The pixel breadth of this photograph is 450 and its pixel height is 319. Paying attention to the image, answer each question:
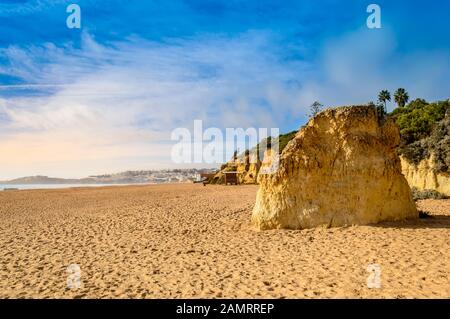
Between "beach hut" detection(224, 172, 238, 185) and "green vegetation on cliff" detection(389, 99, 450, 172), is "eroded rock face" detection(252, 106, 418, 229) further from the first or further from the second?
"beach hut" detection(224, 172, 238, 185)

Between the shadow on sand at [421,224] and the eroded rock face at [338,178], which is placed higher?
the eroded rock face at [338,178]

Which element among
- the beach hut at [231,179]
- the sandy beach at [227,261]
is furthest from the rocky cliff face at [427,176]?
the beach hut at [231,179]

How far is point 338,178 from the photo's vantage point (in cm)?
1052

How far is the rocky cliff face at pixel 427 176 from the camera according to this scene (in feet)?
61.0

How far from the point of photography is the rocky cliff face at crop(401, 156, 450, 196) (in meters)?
18.6

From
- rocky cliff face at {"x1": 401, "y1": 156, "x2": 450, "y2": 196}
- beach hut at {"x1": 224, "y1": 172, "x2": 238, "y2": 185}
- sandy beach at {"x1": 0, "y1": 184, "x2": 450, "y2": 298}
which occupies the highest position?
rocky cliff face at {"x1": 401, "y1": 156, "x2": 450, "y2": 196}

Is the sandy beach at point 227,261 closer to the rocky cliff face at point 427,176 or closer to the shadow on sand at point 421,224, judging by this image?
the shadow on sand at point 421,224

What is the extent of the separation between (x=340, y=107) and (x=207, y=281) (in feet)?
23.7

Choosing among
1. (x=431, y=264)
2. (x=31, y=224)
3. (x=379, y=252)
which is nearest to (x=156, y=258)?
(x=379, y=252)

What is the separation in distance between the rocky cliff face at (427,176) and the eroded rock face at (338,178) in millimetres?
9244

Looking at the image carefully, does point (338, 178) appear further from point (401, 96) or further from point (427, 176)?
point (401, 96)

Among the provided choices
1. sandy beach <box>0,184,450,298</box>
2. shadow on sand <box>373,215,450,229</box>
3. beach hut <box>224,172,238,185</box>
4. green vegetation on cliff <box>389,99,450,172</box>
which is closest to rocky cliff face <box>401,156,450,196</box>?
green vegetation on cliff <box>389,99,450,172</box>

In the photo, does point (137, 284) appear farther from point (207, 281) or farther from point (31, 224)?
point (31, 224)

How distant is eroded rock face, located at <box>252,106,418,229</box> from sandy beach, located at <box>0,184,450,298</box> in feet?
1.60
